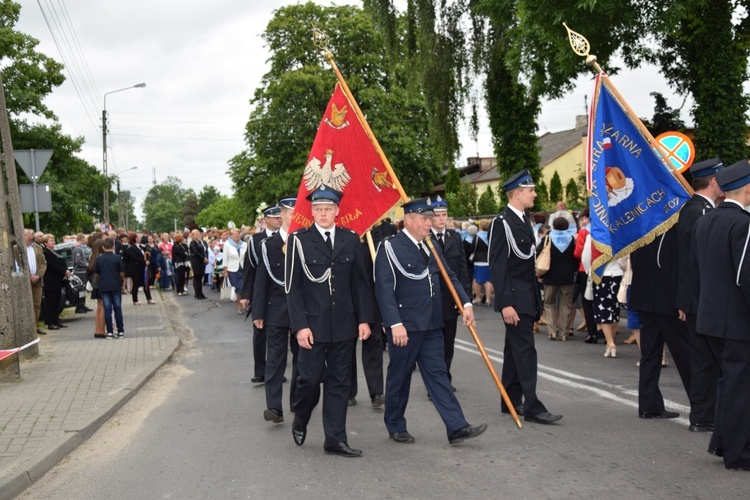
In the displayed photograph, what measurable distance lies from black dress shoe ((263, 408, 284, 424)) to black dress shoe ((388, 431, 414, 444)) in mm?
1321

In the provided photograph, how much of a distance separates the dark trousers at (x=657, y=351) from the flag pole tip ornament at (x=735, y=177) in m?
1.62

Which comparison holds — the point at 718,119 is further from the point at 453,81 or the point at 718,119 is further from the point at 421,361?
Answer: the point at 421,361

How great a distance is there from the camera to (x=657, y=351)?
23.7 ft

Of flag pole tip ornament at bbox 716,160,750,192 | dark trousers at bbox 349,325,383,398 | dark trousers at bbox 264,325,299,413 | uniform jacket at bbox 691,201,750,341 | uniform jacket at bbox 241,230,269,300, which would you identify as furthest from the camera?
uniform jacket at bbox 241,230,269,300

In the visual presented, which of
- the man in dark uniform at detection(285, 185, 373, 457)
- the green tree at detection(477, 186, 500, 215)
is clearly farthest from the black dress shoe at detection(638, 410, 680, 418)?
the green tree at detection(477, 186, 500, 215)

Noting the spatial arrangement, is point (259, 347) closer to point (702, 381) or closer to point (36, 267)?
point (702, 381)

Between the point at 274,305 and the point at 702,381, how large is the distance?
3970 mm

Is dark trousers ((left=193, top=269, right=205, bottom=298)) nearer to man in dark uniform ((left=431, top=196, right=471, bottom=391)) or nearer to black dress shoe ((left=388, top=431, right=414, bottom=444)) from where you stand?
man in dark uniform ((left=431, top=196, right=471, bottom=391))

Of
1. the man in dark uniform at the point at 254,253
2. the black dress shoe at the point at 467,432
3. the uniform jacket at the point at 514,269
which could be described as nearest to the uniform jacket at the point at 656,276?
the uniform jacket at the point at 514,269

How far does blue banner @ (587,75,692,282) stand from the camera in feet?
24.7

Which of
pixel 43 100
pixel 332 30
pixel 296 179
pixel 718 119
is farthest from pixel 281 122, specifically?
pixel 718 119

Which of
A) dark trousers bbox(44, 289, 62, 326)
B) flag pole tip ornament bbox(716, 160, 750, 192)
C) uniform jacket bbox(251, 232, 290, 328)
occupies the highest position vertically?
flag pole tip ornament bbox(716, 160, 750, 192)

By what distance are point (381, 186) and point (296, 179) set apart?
3634 cm

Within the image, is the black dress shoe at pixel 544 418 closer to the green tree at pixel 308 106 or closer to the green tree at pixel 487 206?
the green tree at pixel 487 206
